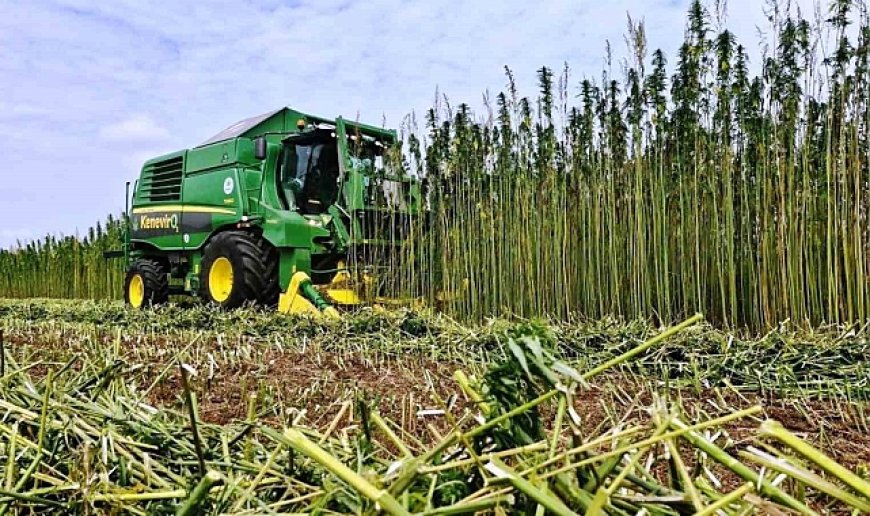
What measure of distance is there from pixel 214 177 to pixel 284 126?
2.96 feet

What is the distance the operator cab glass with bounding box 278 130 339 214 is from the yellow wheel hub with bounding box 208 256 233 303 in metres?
0.83

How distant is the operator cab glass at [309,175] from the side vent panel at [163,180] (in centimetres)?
193

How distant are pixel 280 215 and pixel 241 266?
57 cm

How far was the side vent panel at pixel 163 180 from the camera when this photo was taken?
27.1 feet

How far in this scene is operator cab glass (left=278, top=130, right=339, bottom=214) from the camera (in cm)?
682

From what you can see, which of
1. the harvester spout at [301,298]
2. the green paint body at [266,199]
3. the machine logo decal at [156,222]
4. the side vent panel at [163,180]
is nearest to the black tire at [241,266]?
the green paint body at [266,199]

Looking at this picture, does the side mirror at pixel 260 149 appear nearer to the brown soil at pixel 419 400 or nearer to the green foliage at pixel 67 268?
the brown soil at pixel 419 400

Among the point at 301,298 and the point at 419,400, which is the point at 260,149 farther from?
the point at 419,400

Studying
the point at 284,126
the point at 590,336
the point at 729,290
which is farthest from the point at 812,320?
the point at 284,126

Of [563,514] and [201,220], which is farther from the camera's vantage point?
[201,220]

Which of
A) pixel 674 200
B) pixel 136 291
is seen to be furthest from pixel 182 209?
pixel 674 200

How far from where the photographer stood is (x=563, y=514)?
561 mm

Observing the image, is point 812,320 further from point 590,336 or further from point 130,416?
point 130,416

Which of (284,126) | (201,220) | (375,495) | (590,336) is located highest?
(284,126)
